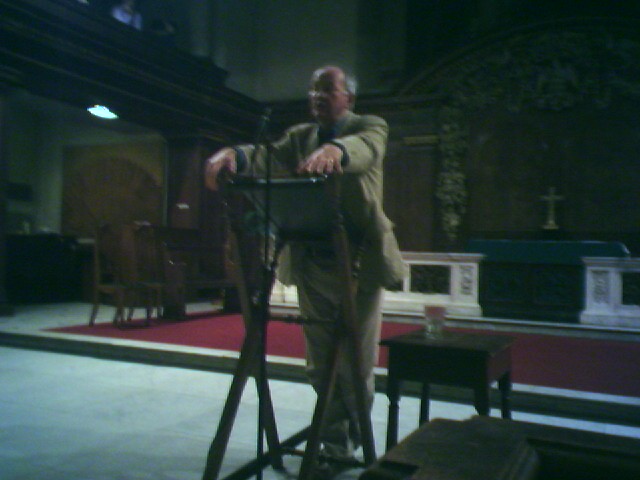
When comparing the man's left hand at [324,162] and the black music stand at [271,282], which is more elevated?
the man's left hand at [324,162]

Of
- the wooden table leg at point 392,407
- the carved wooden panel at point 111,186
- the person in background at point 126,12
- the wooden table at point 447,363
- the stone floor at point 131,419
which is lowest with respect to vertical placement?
the stone floor at point 131,419

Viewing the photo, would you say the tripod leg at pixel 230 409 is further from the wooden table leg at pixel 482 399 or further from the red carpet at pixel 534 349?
the red carpet at pixel 534 349

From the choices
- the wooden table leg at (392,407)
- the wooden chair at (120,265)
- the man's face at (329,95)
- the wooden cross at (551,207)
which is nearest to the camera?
the man's face at (329,95)

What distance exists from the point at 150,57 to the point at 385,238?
20.7ft

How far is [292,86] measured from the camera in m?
9.95

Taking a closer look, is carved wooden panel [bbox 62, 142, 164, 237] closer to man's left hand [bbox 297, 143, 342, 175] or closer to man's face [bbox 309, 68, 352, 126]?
man's face [bbox 309, 68, 352, 126]

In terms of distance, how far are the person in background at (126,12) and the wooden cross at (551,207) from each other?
610 centimetres

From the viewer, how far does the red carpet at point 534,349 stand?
3631 mm

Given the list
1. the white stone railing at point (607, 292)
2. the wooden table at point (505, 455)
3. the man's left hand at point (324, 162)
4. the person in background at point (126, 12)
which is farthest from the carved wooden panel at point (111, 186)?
the wooden table at point (505, 455)

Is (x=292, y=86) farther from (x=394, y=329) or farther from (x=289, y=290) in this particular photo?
(x=394, y=329)

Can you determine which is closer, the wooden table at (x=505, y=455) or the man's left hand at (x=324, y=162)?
the wooden table at (x=505, y=455)

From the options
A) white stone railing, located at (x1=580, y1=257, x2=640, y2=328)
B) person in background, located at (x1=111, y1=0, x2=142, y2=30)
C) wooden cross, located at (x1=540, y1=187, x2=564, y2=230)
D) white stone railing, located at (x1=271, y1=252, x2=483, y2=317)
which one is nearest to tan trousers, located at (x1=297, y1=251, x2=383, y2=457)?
white stone railing, located at (x1=271, y1=252, x2=483, y2=317)

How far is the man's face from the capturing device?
1896 millimetres

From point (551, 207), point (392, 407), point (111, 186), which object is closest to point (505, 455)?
point (392, 407)
